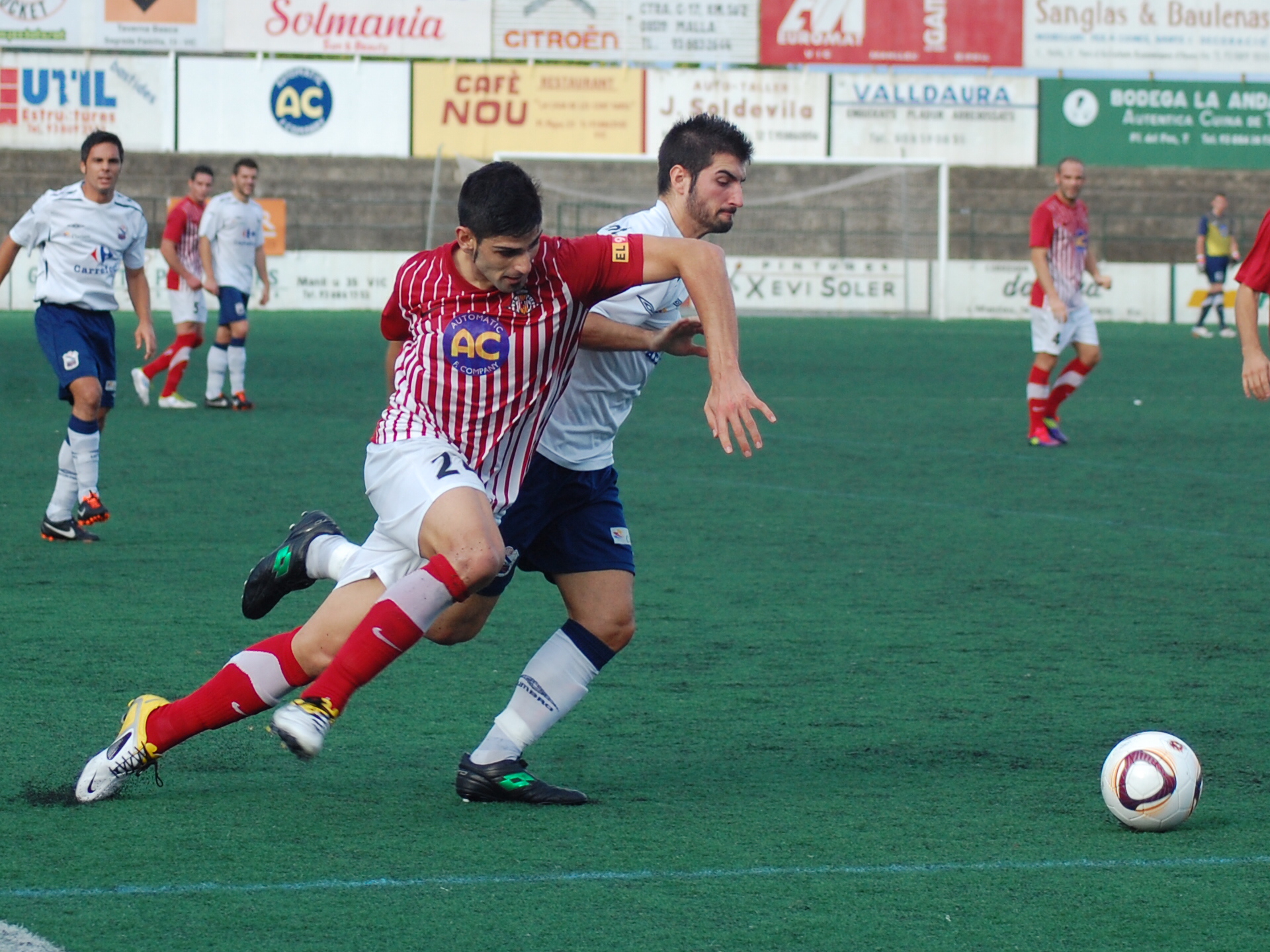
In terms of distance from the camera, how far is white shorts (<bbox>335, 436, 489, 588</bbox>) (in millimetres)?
3928

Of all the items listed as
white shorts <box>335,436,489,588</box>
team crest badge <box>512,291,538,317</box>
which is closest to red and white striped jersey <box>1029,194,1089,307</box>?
team crest badge <box>512,291,538,317</box>

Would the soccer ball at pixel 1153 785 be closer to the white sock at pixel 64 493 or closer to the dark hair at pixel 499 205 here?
the dark hair at pixel 499 205

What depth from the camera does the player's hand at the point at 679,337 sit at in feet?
13.5

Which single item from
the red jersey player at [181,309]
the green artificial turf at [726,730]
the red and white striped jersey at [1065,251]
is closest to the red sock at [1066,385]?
the red and white striped jersey at [1065,251]

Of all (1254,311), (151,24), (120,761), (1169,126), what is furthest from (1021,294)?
(120,761)

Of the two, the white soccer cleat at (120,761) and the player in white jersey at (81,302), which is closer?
the white soccer cleat at (120,761)


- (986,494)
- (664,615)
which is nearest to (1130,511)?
(986,494)

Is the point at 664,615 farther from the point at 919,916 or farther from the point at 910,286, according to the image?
the point at 910,286

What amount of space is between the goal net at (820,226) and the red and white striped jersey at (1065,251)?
15571mm

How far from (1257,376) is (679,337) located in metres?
2.84

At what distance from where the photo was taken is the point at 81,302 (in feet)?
28.0

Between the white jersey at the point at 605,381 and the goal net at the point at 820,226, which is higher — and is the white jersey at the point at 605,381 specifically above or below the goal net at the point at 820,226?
below

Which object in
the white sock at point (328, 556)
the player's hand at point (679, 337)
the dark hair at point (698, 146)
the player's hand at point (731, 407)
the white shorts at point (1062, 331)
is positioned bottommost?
the white sock at point (328, 556)

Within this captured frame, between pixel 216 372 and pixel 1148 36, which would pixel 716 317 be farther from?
pixel 1148 36
